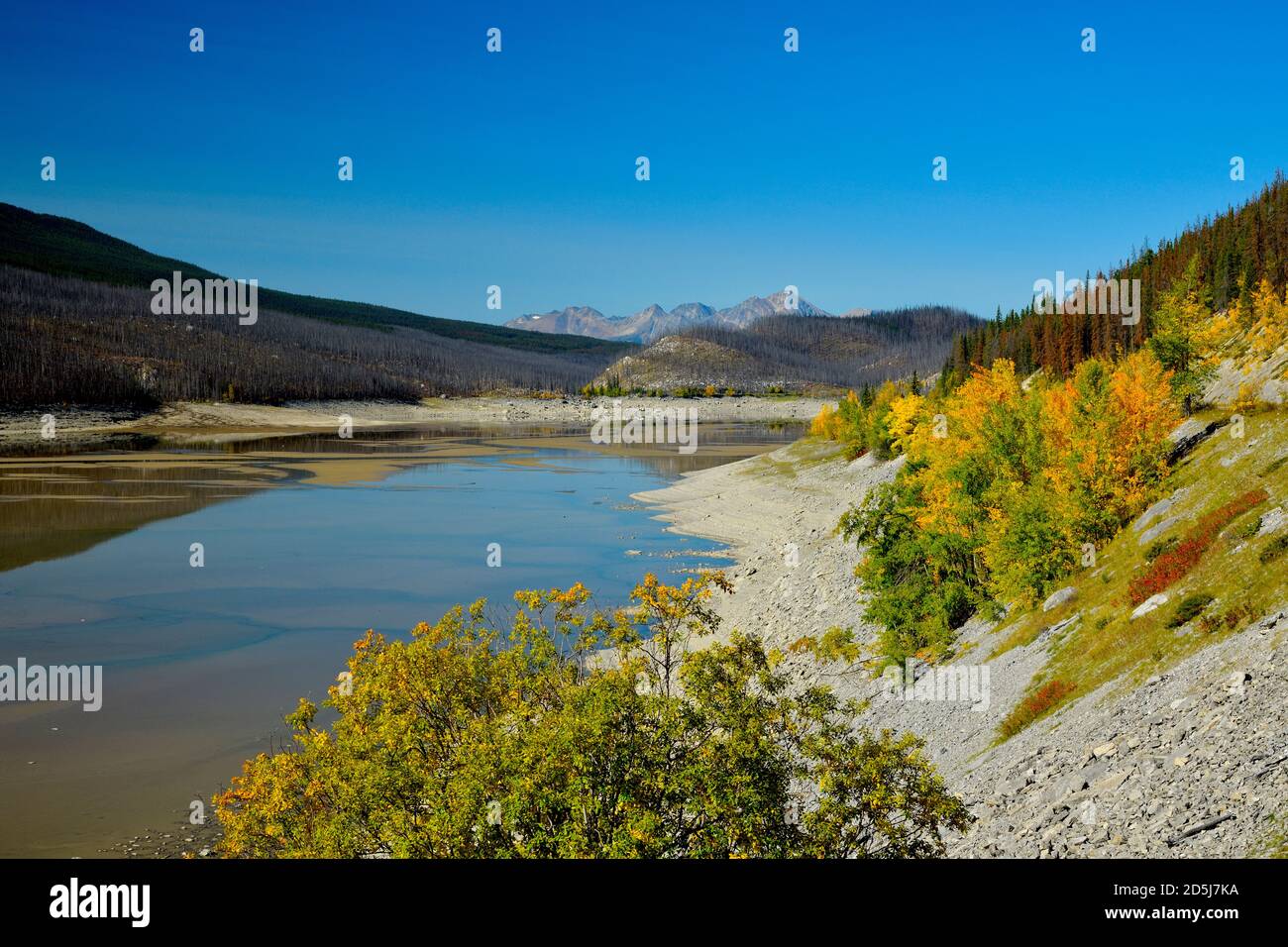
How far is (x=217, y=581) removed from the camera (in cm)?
4328

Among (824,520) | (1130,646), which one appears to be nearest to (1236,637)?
(1130,646)

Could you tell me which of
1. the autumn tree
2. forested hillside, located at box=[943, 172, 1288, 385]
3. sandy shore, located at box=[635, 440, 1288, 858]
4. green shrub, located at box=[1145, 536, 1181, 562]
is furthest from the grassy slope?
forested hillside, located at box=[943, 172, 1288, 385]

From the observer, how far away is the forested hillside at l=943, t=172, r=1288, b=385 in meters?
79.9

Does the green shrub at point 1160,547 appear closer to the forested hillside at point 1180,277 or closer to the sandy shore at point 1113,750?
the sandy shore at point 1113,750

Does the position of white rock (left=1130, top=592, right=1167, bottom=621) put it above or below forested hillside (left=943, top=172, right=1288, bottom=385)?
below

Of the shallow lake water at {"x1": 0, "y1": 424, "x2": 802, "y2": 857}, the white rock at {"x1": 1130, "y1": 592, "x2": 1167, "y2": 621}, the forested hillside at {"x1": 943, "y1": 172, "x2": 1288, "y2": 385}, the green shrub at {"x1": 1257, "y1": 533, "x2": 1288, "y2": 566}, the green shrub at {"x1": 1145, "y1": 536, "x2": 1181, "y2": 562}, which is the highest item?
the forested hillside at {"x1": 943, "y1": 172, "x2": 1288, "y2": 385}

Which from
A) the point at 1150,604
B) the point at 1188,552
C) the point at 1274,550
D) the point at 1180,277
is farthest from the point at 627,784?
the point at 1180,277

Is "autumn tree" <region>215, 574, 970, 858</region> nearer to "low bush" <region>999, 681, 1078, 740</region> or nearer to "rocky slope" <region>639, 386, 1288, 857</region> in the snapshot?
"rocky slope" <region>639, 386, 1288, 857</region>

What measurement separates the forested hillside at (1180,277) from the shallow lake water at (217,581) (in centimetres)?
3848

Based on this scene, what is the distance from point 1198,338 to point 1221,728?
40731 mm

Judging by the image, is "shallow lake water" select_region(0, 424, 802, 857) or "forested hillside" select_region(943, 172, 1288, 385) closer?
"shallow lake water" select_region(0, 424, 802, 857)

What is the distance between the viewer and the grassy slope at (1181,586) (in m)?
18.2

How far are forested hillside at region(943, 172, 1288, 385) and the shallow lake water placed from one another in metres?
38.5

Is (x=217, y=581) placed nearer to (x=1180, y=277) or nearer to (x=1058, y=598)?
(x=1058, y=598)
